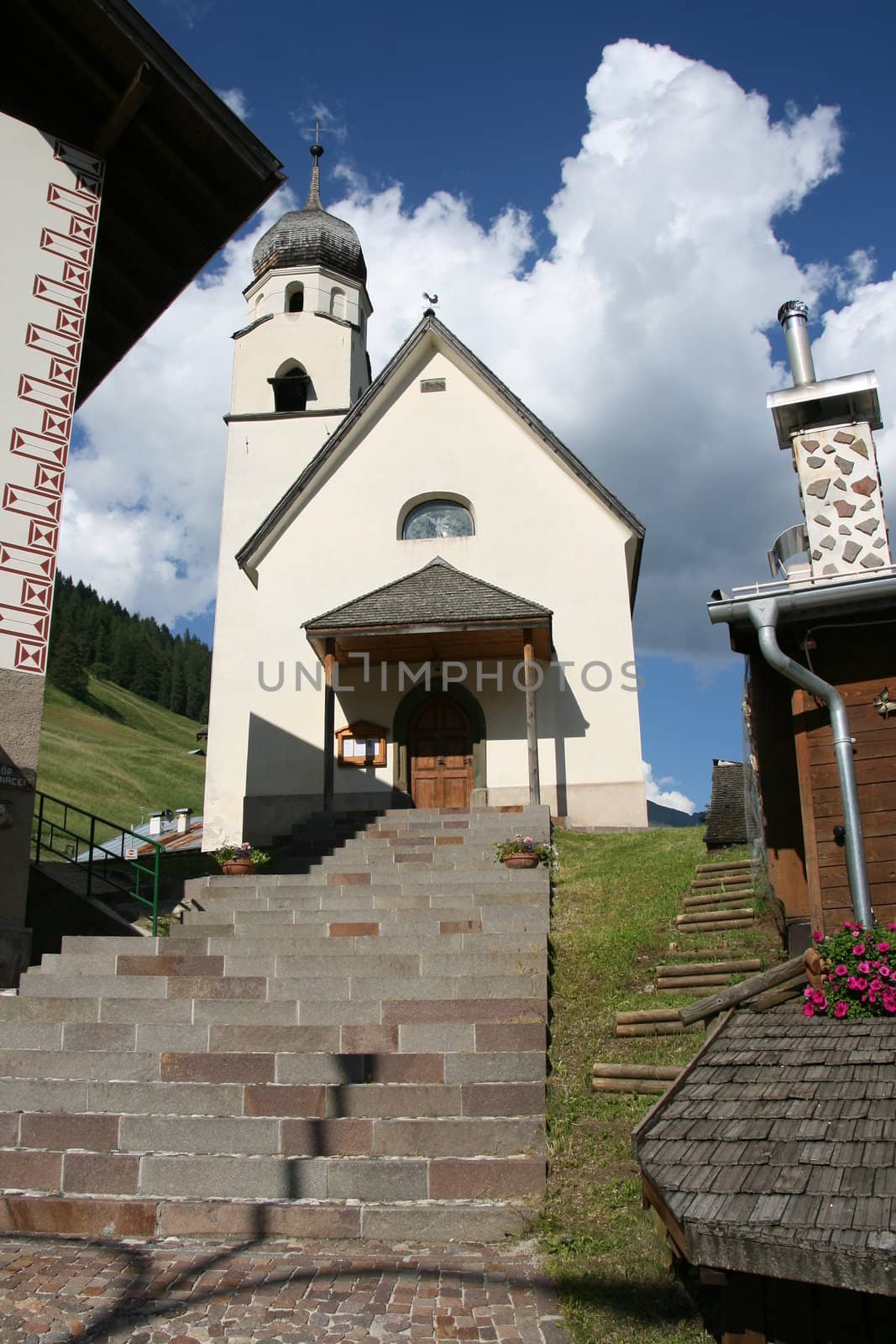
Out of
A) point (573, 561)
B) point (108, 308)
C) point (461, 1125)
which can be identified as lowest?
point (461, 1125)

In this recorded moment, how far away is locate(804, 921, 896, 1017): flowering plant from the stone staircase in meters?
1.97

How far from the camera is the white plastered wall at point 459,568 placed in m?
16.6

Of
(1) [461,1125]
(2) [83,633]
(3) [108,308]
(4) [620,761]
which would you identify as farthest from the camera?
(2) [83,633]

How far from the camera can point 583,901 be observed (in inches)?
415

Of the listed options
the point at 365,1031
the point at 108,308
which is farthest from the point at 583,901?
the point at 108,308

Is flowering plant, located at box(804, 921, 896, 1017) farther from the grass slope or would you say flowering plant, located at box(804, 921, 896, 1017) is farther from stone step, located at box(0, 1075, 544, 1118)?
the grass slope

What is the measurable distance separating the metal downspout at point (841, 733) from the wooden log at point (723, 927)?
10.2 ft

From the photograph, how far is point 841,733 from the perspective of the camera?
5.86 meters

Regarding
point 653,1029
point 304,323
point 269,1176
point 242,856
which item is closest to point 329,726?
point 242,856

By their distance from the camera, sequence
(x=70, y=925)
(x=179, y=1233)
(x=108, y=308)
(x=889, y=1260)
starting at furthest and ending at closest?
(x=108, y=308)
(x=70, y=925)
(x=179, y=1233)
(x=889, y=1260)

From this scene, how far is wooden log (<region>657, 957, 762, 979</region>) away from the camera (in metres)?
7.63

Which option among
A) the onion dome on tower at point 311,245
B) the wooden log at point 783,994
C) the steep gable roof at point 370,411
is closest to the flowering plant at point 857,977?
the wooden log at point 783,994

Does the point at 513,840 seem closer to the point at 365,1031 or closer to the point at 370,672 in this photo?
the point at 365,1031

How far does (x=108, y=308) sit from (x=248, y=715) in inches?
297
